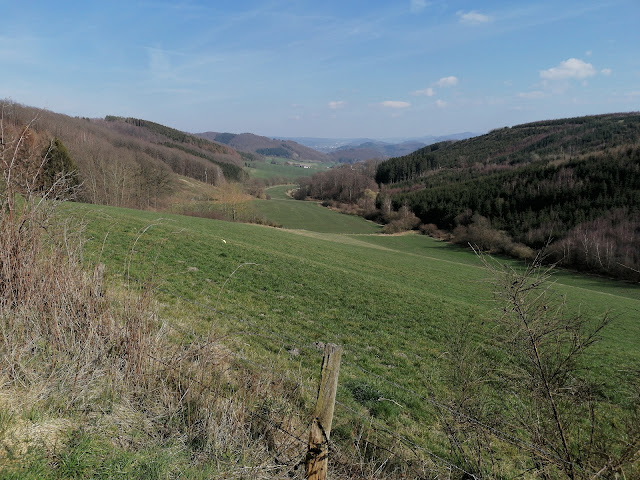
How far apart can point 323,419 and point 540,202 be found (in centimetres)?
8423

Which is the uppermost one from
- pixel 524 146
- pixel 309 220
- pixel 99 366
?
pixel 524 146

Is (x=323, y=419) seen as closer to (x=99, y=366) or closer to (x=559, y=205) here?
(x=99, y=366)

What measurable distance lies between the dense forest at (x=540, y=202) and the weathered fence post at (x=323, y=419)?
30192mm

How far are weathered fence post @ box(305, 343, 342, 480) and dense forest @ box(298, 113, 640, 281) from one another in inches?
1189

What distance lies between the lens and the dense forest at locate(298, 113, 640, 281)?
51.5 metres

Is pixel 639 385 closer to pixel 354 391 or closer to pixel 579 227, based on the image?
pixel 354 391

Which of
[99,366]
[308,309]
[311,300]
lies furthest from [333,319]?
[99,366]

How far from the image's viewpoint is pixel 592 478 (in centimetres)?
256

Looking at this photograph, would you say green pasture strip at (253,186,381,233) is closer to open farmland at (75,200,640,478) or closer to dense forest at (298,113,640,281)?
dense forest at (298,113,640,281)

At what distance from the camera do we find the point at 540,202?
72.9 metres

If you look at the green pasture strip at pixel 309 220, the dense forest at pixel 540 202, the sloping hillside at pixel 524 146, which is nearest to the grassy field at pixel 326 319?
the dense forest at pixel 540 202

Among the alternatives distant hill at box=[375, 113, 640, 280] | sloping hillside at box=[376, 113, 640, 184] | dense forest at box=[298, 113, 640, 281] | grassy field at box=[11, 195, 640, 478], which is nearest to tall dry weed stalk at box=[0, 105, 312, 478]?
grassy field at box=[11, 195, 640, 478]

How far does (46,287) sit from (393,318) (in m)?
9.50

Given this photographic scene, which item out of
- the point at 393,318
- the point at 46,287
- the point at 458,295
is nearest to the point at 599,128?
the point at 458,295
